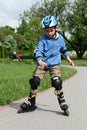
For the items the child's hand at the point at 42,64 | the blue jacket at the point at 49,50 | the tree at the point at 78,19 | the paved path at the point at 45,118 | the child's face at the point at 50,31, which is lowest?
the tree at the point at 78,19

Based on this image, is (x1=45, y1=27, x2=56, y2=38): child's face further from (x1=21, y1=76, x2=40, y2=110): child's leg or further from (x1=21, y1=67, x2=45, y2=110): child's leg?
(x1=21, y1=76, x2=40, y2=110): child's leg

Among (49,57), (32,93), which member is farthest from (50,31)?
(32,93)

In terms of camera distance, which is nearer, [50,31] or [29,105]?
[50,31]

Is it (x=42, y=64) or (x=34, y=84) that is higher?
(x=42, y=64)

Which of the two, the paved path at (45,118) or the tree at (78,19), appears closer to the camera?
the paved path at (45,118)

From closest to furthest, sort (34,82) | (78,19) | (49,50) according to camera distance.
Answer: (34,82) → (49,50) → (78,19)

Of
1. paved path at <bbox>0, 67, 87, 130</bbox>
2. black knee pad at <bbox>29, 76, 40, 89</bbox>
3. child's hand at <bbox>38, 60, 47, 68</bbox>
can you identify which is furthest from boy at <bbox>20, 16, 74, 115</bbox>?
paved path at <bbox>0, 67, 87, 130</bbox>

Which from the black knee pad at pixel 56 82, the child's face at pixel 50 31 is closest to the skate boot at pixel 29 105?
the black knee pad at pixel 56 82

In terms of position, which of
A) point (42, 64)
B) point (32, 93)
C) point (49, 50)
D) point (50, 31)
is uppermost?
point (50, 31)

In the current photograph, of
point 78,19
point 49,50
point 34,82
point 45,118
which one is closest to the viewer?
point 45,118

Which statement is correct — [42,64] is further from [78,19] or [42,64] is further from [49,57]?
[78,19]

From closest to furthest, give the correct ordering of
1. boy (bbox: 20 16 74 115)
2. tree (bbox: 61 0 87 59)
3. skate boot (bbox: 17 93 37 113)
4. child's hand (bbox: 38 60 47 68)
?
1. child's hand (bbox: 38 60 47 68)
2. boy (bbox: 20 16 74 115)
3. skate boot (bbox: 17 93 37 113)
4. tree (bbox: 61 0 87 59)

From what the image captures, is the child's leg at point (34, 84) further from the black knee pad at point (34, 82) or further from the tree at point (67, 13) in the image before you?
the tree at point (67, 13)

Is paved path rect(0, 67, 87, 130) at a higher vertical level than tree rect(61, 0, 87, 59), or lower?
higher
